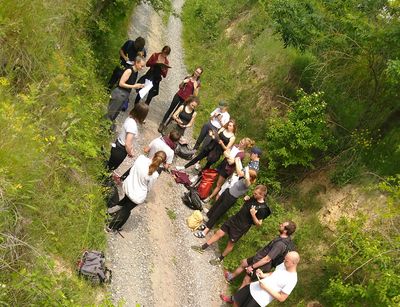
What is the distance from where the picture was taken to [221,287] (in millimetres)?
8688

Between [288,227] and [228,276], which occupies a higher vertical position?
[288,227]

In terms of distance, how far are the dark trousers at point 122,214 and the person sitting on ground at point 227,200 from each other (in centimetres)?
225

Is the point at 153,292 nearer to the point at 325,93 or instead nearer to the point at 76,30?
the point at 76,30

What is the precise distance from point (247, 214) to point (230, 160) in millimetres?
1651

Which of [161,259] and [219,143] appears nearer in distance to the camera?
[161,259]

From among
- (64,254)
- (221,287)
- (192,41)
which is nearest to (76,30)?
(64,254)

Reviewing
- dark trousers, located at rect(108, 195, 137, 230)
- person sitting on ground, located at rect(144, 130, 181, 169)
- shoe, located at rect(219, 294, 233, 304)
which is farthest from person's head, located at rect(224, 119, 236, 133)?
shoe, located at rect(219, 294, 233, 304)

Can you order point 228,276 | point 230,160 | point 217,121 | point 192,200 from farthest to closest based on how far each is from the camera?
point 217,121, point 192,200, point 230,160, point 228,276

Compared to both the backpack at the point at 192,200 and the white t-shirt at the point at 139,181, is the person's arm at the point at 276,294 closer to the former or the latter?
the white t-shirt at the point at 139,181

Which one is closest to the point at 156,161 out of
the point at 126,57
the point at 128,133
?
the point at 128,133

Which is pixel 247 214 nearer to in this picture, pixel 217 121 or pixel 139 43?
pixel 217 121

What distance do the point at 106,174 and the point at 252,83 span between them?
8704 millimetres

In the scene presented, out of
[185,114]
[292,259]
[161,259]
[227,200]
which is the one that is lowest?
[161,259]

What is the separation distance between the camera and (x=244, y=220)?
838 centimetres
